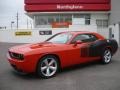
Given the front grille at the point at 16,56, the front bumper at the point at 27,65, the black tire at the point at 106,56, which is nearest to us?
the front bumper at the point at 27,65

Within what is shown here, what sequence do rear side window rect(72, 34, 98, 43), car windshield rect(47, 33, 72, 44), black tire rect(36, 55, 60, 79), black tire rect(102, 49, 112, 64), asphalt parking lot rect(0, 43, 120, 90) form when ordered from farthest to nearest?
black tire rect(102, 49, 112, 64)
rear side window rect(72, 34, 98, 43)
car windshield rect(47, 33, 72, 44)
black tire rect(36, 55, 60, 79)
asphalt parking lot rect(0, 43, 120, 90)

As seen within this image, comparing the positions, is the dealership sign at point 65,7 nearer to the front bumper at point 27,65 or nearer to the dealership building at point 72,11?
the dealership building at point 72,11

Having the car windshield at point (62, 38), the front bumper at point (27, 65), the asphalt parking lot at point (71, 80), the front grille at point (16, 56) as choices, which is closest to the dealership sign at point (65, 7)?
the car windshield at point (62, 38)

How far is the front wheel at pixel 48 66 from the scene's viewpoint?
26.0 ft

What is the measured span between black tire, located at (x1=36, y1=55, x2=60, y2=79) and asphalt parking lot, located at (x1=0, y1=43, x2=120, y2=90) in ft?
0.61

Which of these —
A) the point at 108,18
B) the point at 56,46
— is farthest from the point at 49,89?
the point at 108,18

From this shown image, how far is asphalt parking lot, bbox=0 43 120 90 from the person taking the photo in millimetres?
6971

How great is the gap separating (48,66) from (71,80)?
90 centimetres

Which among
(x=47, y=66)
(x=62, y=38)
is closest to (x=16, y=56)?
(x=47, y=66)

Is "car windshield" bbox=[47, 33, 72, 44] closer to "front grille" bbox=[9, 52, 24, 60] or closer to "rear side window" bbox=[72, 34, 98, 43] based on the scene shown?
"rear side window" bbox=[72, 34, 98, 43]

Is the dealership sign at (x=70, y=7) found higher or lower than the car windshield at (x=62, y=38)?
higher

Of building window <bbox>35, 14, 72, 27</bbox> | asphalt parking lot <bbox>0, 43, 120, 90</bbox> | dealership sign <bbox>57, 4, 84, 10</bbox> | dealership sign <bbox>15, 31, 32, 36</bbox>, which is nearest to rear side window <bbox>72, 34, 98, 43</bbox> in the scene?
asphalt parking lot <bbox>0, 43, 120, 90</bbox>

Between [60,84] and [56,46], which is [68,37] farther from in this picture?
[60,84]

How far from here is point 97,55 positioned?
9.88m
